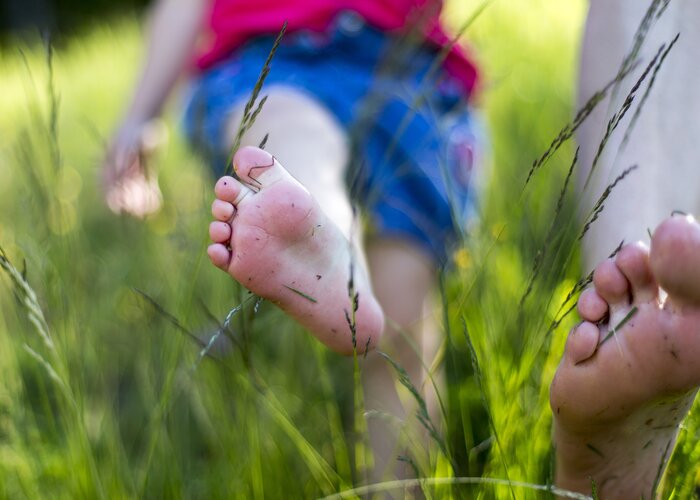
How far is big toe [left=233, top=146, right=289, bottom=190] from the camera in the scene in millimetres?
607

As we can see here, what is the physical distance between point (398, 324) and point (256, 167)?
526 millimetres

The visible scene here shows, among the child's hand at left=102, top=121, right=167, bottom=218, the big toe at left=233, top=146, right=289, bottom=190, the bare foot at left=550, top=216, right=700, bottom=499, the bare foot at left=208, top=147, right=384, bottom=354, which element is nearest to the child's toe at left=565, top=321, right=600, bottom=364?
the bare foot at left=550, top=216, right=700, bottom=499

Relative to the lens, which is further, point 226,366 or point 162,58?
point 162,58

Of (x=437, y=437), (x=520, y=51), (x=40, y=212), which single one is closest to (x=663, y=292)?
(x=437, y=437)

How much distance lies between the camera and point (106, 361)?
1364 mm

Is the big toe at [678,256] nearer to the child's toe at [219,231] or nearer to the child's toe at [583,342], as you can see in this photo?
the child's toe at [583,342]

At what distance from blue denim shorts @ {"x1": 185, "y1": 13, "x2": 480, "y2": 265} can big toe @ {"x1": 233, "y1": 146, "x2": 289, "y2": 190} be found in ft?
1.59

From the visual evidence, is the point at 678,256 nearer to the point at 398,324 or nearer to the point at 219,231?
the point at 219,231

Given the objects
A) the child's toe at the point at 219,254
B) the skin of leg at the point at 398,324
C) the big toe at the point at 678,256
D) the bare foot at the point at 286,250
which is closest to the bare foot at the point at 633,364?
the big toe at the point at 678,256

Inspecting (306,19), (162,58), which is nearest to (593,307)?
(306,19)

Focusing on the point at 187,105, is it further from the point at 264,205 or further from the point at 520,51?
the point at 520,51

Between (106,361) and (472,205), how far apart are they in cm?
67

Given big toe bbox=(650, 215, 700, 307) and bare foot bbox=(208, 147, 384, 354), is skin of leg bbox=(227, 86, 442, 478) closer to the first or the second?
bare foot bbox=(208, 147, 384, 354)

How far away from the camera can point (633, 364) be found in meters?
0.58
